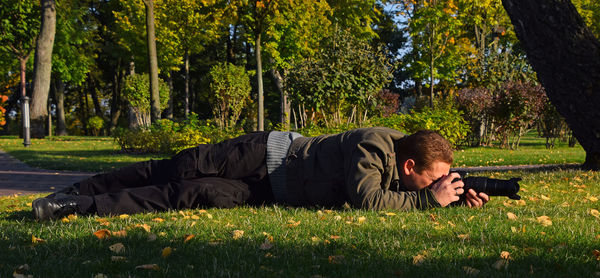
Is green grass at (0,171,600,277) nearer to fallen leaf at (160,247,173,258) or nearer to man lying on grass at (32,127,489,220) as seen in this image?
fallen leaf at (160,247,173,258)

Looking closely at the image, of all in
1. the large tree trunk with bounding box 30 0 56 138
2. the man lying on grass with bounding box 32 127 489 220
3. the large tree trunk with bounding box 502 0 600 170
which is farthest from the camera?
the large tree trunk with bounding box 30 0 56 138

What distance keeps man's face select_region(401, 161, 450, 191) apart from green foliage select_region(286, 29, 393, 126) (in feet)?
25.2

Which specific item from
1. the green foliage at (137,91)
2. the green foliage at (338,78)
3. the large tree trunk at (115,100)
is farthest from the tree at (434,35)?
the large tree trunk at (115,100)

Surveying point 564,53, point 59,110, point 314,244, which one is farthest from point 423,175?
point 59,110

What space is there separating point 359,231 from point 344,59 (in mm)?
9345

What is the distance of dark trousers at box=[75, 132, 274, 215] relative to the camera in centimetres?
431

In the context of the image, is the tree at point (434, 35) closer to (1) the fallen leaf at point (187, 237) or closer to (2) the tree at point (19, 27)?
(1) the fallen leaf at point (187, 237)

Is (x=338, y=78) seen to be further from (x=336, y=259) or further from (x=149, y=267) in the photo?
(x=149, y=267)

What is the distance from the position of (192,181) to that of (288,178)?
87 centimetres

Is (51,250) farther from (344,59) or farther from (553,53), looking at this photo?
(344,59)

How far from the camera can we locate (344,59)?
40.4 ft

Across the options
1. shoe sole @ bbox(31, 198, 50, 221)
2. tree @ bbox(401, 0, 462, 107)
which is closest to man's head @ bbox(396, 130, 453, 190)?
shoe sole @ bbox(31, 198, 50, 221)

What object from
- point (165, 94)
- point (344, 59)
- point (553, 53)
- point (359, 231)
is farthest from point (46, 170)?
point (165, 94)

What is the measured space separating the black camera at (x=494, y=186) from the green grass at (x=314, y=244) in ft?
0.67
